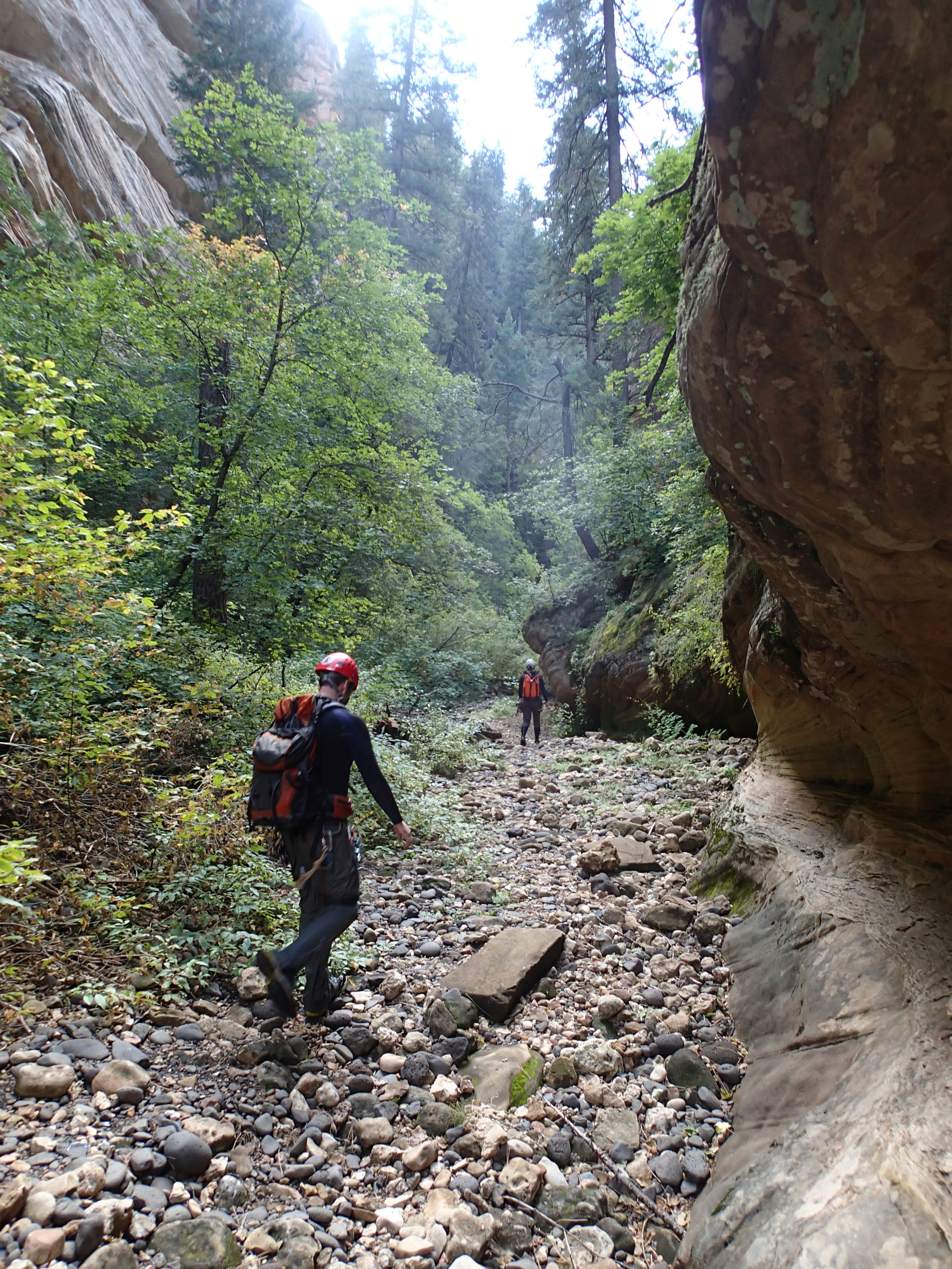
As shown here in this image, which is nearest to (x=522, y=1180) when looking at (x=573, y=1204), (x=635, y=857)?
(x=573, y=1204)

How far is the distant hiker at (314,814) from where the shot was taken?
11.1ft

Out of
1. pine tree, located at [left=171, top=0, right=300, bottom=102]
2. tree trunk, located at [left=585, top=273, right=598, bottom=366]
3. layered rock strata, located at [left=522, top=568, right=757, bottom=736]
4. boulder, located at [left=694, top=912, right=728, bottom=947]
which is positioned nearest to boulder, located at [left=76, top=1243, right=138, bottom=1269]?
boulder, located at [left=694, top=912, right=728, bottom=947]

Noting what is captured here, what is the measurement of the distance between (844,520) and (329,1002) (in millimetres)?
3736

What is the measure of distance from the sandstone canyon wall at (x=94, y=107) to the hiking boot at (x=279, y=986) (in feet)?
52.3

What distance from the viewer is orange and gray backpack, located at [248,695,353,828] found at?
3416 mm

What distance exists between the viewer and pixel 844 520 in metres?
2.79

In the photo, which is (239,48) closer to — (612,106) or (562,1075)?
(612,106)

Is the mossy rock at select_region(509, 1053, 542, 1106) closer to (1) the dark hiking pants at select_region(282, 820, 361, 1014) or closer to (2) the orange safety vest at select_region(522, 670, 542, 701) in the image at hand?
(1) the dark hiking pants at select_region(282, 820, 361, 1014)

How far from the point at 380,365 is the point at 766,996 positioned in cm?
1090

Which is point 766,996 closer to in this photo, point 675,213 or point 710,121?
point 710,121

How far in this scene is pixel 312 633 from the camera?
8.73m

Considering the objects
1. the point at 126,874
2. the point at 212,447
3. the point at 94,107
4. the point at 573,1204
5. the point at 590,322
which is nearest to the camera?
the point at 573,1204

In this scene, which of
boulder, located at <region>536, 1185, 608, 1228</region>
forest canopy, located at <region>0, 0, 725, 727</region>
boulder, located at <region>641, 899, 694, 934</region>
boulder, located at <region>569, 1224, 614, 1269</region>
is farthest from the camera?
forest canopy, located at <region>0, 0, 725, 727</region>

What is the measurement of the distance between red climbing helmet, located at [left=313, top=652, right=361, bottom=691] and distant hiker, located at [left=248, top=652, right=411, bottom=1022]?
202 mm
